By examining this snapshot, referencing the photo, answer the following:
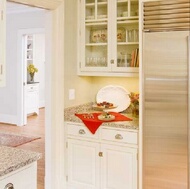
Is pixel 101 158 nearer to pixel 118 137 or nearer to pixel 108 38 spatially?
pixel 118 137

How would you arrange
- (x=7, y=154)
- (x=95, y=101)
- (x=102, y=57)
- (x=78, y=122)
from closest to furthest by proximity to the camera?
(x=7, y=154)
(x=78, y=122)
(x=102, y=57)
(x=95, y=101)

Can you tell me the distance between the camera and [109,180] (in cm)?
312

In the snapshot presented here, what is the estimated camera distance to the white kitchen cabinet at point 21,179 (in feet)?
5.27

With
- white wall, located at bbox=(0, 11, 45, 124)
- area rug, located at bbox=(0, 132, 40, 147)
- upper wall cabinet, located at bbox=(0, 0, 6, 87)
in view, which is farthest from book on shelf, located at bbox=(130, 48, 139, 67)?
white wall, located at bbox=(0, 11, 45, 124)

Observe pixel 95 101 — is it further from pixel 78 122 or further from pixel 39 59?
pixel 39 59

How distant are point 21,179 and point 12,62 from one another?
5.69 meters

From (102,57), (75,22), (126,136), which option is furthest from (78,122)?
(75,22)

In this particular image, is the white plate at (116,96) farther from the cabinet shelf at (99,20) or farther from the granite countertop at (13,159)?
the granite countertop at (13,159)

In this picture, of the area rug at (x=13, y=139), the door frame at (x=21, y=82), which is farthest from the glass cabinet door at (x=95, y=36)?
the door frame at (x=21, y=82)

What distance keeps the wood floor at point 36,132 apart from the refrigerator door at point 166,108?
154 cm

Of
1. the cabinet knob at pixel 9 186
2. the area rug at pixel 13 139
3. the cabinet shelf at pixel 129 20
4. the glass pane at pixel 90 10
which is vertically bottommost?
the area rug at pixel 13 139

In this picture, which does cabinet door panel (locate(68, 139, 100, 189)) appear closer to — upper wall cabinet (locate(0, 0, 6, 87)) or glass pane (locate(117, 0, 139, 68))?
glass pane (locate(117, 0, 139, 68))

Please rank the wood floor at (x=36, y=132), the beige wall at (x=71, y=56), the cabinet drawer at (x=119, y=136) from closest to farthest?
the cabinet drawer at (x=119, y=136)
the beige wall at (x=71, y=56)
the wood floor at (x=36, y=132)

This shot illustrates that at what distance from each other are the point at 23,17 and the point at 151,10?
4747mm
